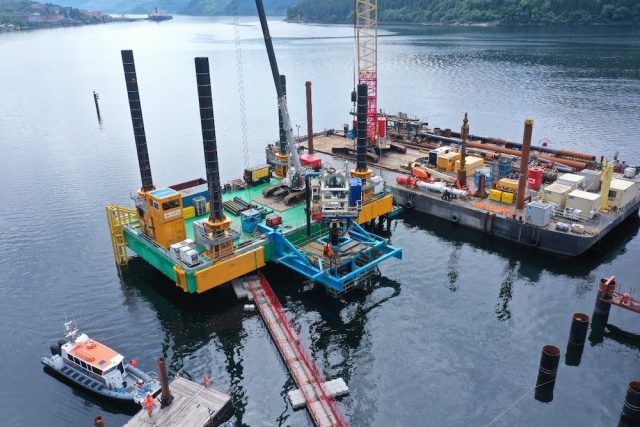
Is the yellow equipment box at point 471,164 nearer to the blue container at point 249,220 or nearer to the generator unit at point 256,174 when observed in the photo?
the generator unit at point 256,174

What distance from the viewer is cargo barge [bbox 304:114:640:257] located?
45562 mm

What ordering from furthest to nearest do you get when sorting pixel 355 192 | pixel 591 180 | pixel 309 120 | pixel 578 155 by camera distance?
pixel 309 120
pixel 578 155
pixel 591 180
pixel 355 192

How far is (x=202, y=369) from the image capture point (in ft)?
106

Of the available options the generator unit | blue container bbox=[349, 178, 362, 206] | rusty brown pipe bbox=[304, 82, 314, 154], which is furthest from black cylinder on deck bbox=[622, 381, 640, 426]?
rusty brown pipe bbox=[304, 82, 314, 154]

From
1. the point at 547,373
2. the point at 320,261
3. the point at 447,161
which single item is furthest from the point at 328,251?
the point at 447,161

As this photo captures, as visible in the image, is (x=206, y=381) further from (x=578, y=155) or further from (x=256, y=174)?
(x=578, y=155)

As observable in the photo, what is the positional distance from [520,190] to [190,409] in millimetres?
36154

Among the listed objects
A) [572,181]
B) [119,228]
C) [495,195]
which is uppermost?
[572,181]

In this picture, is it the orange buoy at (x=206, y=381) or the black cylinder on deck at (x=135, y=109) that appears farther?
the black cylinder on deck at (x=135, y=109)

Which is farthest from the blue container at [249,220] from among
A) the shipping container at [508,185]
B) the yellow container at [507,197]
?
the shipping container at [508,185]

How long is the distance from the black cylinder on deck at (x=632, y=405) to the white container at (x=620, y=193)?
26239 mm

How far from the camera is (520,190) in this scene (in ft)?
157

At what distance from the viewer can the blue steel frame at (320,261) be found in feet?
123

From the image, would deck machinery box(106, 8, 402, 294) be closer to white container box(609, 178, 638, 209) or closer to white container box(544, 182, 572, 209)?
white container box(544, 182, 572, 209)
